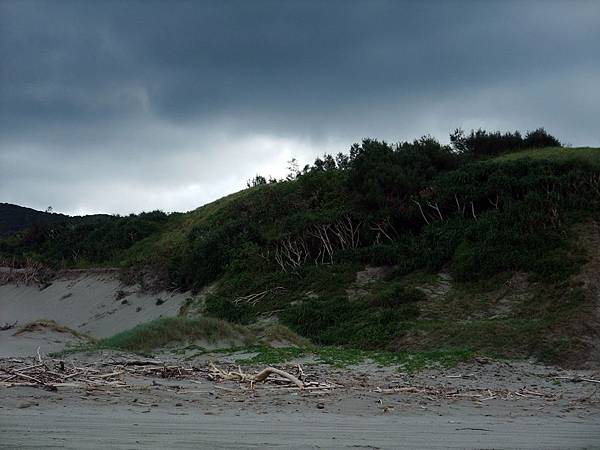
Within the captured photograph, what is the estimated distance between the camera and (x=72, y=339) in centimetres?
1634

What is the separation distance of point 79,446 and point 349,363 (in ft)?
31.1

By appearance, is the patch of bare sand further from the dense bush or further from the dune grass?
the dense bush

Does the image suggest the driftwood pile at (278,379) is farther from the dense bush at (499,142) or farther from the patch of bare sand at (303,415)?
the dense bush at (499,142)

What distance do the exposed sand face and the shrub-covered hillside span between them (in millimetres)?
1369

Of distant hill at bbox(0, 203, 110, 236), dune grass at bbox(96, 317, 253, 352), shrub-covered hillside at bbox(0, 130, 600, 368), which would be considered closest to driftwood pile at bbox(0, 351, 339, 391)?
dune grass at bbox(96, 317, 253, 352)

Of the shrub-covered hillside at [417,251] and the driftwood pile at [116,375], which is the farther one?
the shrub-covered hillside at [417,251]

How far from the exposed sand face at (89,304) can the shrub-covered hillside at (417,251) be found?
53.9 inches

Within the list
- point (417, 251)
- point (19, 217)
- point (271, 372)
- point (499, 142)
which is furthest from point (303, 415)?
point (19, 217)

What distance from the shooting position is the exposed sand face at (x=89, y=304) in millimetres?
30977

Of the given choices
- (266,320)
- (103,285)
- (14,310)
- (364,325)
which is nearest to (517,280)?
(364,325)

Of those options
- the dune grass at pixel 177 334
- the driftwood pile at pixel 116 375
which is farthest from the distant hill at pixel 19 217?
the driftwood pile at pixel 116 375

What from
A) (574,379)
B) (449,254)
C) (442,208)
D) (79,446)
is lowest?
(574,379)

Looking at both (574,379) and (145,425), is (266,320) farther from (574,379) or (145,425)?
(145,425)

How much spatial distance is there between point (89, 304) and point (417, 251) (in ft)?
65.5
